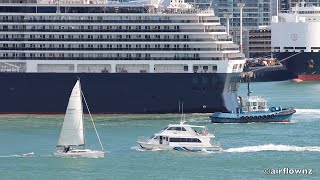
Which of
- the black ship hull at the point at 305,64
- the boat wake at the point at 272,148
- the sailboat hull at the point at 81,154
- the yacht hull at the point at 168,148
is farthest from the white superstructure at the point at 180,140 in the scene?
the black ship hull at the point at 305,64

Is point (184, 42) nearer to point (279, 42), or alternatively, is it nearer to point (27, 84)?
point (27, 84)

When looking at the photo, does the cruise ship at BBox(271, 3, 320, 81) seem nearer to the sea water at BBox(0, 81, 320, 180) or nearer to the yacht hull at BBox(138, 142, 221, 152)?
the sea water at BBox(0, 81, 320, 180)

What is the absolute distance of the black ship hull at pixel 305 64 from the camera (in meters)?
154

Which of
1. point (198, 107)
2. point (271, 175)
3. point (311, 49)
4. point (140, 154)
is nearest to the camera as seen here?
point (271, 175)

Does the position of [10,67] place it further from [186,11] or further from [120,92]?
[186,11]

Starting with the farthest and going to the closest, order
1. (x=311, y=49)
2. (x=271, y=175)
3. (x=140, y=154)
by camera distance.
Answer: (x=311, y=49), (x=140, y=154), (x=271, y=175)

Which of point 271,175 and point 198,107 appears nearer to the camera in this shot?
point 271,175

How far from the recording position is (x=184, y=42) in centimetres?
9381

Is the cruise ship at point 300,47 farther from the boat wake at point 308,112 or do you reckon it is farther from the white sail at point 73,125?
the white sail at point 73,125

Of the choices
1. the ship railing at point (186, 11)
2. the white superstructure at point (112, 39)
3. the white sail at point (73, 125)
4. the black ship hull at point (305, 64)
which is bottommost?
the black ship hull at point (305, 64)

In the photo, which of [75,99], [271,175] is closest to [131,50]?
[75,99]

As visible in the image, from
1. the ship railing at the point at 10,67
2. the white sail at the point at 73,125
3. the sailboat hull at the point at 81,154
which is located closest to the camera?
the sailboat hull at the point at 81,154

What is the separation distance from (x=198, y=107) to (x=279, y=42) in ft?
210

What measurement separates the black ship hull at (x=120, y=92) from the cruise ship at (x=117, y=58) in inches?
2.4
